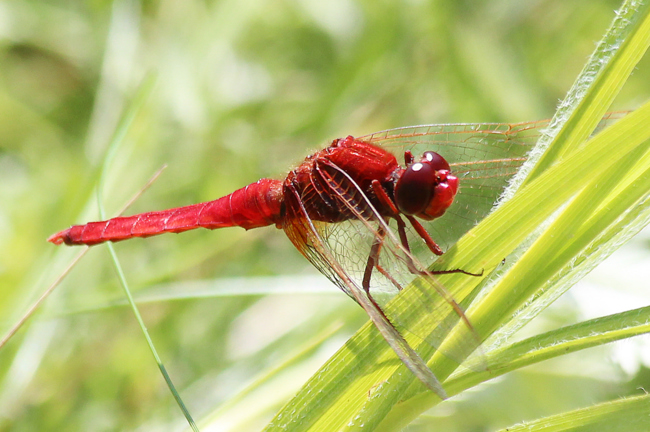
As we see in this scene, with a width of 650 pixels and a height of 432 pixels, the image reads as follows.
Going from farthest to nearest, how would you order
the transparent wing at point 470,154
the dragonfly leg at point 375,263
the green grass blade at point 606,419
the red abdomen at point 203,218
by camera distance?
1. the red abdomen at point 203,218
2. the transparent wing at point 470,154
3. the dragonfly leg at point 375,263
4. the green grass blade at point 606,419

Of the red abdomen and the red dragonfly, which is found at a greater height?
the red abdomen

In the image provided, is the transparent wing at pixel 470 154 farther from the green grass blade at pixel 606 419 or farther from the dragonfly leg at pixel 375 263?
the green grass blade at pixel 606 419

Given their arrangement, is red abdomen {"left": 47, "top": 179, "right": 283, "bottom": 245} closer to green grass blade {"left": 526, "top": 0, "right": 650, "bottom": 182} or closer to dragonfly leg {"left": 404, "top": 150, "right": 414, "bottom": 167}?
dragonfly leg {"left": 404, "top": 150, "right": 414, "bottom": 167}

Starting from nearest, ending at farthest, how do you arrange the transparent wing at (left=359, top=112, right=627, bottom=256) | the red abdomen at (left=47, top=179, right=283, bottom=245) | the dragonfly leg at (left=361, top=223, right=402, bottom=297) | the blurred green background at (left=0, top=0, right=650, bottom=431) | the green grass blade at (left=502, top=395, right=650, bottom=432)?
the green grass blade at (left=502, top=395, right=650, bottom=432) < the dragonfly leg at (left=361, top=223, right=402, bottom=297) < the transparent wing at (left=359, top=112, right=627, bottom=256) < the red abdomen at (left=47, top=179, right=283, bottom=245) < the blurred green background at (left=0, top=0, right=650, bottom=431)

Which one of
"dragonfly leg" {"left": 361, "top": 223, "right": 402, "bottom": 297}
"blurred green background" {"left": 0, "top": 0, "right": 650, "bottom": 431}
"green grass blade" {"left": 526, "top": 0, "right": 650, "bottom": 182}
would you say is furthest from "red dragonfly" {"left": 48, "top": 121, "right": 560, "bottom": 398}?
"green grass blade" {"left": 526, "top": 0, "right": 650, "bottom": 182}

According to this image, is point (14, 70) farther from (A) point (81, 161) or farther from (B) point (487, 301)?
(B) point (487, 301)

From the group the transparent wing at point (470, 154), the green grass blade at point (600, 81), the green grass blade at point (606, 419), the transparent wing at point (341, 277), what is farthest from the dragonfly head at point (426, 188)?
the green grass blade at point (606, 419)

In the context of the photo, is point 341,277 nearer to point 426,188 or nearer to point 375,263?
point 375,263

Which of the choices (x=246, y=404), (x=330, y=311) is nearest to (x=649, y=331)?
(x=246, y=404)
